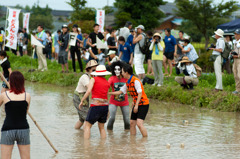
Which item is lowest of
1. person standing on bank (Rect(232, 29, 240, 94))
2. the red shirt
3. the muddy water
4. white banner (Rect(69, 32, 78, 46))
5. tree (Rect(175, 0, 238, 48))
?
the muddy water

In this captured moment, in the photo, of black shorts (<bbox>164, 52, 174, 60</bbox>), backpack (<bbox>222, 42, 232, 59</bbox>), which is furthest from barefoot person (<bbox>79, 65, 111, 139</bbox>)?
black shorts (<bbox>164, 52, 174, 60</bbox>)

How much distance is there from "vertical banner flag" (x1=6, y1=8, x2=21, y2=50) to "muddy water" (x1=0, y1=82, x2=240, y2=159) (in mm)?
9896

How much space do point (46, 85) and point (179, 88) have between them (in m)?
6.46

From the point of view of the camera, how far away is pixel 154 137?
28.0ft

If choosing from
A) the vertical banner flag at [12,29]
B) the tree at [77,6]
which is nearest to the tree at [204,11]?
the tree at [77,6]

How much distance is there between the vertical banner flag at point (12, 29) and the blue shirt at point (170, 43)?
27.5 feet

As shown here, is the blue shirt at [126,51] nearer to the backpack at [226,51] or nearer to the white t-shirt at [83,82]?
the backpack at [226,51]

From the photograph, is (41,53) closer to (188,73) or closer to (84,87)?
(188,73)

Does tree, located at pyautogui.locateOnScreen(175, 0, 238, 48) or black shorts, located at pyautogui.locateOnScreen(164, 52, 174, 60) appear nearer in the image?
black shorts, located at pyautogui.locateOnScreen(164, 52, 174, 60)

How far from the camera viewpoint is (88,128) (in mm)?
8195

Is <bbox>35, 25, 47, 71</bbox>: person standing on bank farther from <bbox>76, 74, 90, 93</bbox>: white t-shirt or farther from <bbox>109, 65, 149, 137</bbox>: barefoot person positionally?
<bbox>109, 65, 149, 137</bbox>: barefoot person

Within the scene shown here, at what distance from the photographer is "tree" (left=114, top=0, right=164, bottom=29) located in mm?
41281

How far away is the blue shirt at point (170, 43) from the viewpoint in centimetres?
1567

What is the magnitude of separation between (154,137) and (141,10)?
112 feet
